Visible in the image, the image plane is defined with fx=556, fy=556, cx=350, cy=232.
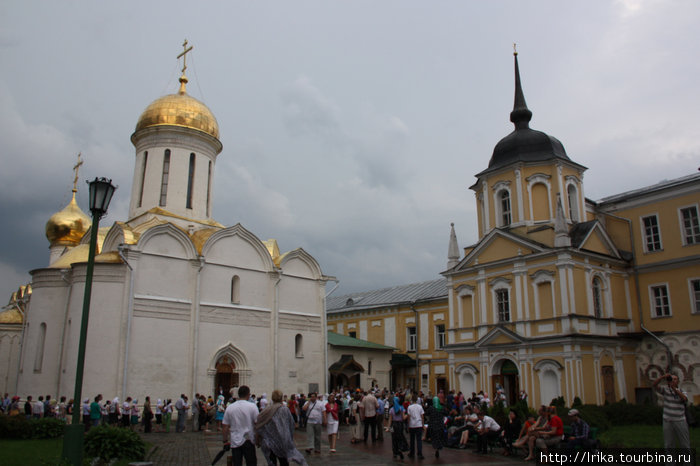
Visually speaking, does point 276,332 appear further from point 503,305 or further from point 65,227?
point 65,227

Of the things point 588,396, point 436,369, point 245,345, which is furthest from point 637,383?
point 245,345

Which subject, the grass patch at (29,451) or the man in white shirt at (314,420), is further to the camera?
the man in white shirt at (314,420)

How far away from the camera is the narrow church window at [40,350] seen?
78.0ft

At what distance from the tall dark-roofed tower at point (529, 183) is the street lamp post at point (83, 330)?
72.3 feet

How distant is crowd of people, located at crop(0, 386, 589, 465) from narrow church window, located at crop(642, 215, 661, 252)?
11.8m

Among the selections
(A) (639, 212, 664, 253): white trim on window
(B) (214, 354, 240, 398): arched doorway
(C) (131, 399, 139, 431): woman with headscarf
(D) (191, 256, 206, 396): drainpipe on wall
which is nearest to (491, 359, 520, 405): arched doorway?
(A) (639, 212, 664, 253): white trim on window

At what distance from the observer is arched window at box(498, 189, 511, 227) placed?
30.0 meters

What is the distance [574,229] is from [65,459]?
2556cm

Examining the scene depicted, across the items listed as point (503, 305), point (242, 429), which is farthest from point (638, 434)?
point (242, 429)

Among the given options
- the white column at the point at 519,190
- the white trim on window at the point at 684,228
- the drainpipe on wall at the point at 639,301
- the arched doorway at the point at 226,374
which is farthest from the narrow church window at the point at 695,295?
the arched doorway at the point at 226,374

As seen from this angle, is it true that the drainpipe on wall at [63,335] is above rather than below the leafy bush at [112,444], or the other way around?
above

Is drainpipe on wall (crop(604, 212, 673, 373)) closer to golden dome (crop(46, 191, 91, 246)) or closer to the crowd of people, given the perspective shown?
the crowd of people

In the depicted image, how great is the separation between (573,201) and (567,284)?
6.41 metres

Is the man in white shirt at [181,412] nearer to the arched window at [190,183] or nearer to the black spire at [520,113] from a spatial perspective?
the arched window at [190,183]
